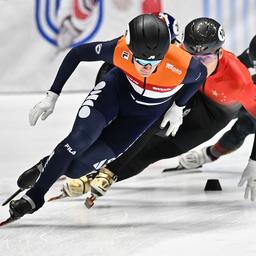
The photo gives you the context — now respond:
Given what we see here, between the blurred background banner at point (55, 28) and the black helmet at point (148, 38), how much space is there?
519cm

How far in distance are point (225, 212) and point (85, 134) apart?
888 millimetres

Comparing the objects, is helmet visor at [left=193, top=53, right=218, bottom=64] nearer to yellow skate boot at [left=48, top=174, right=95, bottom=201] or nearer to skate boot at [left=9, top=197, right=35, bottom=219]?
yellow skate boot at [left=48, top=174, right=95, bottom=201]

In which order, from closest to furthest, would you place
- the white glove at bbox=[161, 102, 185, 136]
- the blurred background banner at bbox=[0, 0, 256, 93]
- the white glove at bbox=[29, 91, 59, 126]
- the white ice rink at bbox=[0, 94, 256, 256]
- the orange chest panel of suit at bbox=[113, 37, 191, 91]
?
the white ice rink at bbox=[0, 94, 256, 256], the orange chest panel of suit at bbox=[113, 37, 191, 91], the white glove at bbox=[29, 91, 59, 126], the white glove at bbox=[161, 102, 185, 136], the blurred background banner at bbox=[0, 0, 256, 93]

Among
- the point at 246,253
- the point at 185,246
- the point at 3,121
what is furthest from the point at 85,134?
the point at 3,121

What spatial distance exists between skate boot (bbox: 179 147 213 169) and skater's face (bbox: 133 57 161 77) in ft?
5.98

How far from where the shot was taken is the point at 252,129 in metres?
5.46

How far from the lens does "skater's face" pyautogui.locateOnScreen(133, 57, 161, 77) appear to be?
12.8ft

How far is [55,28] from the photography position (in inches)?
355

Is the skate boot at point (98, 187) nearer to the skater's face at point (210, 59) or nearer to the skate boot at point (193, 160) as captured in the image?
the skater's face at point (210, 59)

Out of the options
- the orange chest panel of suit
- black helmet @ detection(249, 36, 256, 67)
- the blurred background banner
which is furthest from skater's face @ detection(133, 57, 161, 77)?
the blurred background banner

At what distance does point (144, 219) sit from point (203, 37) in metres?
1.20

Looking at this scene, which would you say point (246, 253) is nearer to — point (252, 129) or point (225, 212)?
point (225, 212)

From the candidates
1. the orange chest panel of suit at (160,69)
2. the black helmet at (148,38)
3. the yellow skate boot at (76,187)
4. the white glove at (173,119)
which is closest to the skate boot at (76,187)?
the yellow skate boot at (76,187)

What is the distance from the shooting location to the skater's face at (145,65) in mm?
3908
